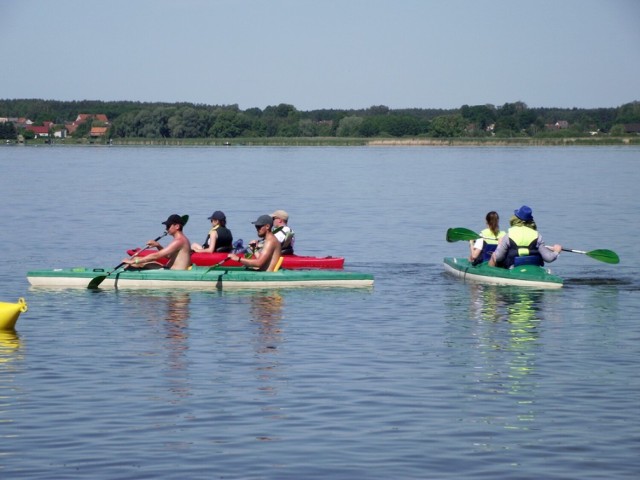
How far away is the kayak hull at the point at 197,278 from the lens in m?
19.4

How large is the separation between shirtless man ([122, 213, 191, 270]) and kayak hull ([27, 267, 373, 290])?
0.19 metres

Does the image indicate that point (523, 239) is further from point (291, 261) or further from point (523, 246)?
point (291, 261)

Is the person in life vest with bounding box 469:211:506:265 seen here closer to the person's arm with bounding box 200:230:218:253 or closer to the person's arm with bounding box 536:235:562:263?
the person's arm with bounding box 536:235:562:263

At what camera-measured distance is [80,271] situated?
1978 cm

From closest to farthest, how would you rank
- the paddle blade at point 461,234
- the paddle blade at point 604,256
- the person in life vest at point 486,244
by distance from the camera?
the person in life vest at point 486,244 < the paddle blade at point 604,256 < the paddle blade at point 461,234

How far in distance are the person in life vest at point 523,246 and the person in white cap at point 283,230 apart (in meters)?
3.65

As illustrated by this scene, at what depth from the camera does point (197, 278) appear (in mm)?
19375

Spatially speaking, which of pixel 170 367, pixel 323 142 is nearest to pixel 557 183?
pixel 170 367

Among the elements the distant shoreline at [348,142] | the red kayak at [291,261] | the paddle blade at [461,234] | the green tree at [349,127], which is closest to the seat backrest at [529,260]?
the paddle blade at [461,234]

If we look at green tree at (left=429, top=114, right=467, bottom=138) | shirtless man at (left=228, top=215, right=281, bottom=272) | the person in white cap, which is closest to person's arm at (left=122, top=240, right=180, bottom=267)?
shirtless man at (left=228, top=215, right=281, bottom=272)

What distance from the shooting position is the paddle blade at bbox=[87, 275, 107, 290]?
63.7ft

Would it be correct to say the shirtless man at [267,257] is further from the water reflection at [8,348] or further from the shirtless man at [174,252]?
the water reflection at [8,348]

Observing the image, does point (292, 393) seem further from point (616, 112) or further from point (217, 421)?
point (616, 112)

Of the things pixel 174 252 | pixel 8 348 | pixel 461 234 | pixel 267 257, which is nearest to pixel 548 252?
pixel 461 234
